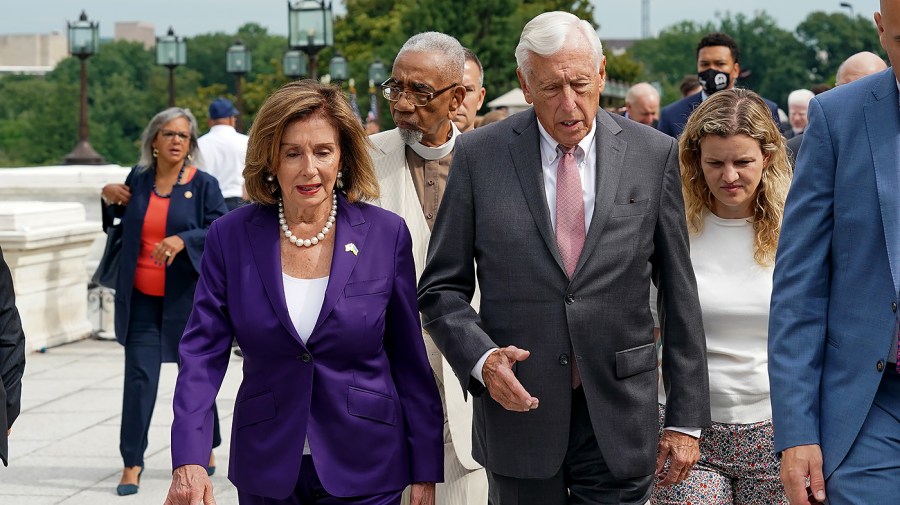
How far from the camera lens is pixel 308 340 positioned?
398cm

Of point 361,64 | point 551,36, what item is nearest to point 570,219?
point 551,36

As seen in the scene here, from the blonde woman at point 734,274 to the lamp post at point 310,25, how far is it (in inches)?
689

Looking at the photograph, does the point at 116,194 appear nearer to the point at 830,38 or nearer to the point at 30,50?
the point at 830,38

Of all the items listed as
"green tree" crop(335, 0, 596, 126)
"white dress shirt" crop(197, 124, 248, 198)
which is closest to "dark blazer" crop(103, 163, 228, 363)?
"white dress shirt" crop(197, 124, 248, 198)

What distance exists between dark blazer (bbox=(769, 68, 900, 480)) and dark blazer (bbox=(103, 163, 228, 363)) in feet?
15.5

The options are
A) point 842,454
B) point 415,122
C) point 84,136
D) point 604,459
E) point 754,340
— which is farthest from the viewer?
point 84,136

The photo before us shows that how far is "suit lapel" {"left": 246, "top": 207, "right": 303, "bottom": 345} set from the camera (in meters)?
3.97

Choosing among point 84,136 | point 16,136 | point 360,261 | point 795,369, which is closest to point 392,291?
point 360,261

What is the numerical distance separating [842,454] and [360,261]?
1.42m

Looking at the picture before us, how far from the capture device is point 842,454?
11.1ft

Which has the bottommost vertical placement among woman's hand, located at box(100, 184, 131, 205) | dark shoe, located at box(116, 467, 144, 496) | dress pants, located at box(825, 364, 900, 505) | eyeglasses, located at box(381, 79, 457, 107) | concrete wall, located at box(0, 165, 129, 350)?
dark shoe, located at box(116, 467, 144, 496)

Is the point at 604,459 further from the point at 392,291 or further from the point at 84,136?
the point at 84,136

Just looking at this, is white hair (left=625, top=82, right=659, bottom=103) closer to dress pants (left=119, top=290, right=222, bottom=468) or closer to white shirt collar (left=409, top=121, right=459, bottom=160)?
dress pants (left=119, top=290, right=222, bottom=468)

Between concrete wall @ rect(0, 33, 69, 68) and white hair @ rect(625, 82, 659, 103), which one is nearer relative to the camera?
white hair @ rect(625, 82, 659, 103)
